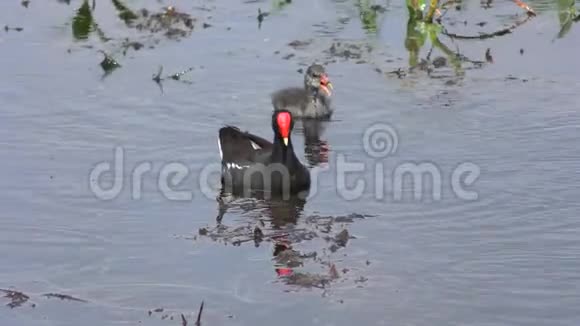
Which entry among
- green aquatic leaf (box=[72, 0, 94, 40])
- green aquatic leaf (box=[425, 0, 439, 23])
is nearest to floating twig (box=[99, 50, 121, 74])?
green aquatic leaf (box=[72, 0, 94, 40])

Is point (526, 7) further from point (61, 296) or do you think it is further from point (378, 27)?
point (61, 296)

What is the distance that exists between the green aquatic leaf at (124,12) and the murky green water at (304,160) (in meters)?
0.11

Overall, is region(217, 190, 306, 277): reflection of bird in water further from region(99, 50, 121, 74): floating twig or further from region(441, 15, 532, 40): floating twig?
region(441, 15, 532, 40): floating twig

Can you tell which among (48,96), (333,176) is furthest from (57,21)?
(333,176)

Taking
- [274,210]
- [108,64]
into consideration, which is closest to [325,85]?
[108,64]

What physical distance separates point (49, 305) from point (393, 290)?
2.27m

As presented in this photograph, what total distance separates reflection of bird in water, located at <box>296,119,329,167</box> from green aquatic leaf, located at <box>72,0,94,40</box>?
141 inches

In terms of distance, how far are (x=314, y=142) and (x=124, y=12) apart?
17.1 feet

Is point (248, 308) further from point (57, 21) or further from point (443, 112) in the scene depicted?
point (57, 21)

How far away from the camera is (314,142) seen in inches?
569

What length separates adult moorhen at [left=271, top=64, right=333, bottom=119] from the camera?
49.3ft

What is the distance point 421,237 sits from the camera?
36.5 feet

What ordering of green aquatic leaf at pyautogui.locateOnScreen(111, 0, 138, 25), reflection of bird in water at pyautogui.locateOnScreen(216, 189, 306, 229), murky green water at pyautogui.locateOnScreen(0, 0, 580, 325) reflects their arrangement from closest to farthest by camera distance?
murky green water at pyautogui.locateOnScreen(0, 0, 580, 325), reflection of bird in water at pyautogui.locateOnScreen(216, 189, 306, 229), green aquatic leaf at pyautogui.locateOnScreen(111, 0, 138, 25)

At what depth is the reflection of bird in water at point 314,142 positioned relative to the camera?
13.7 metres
